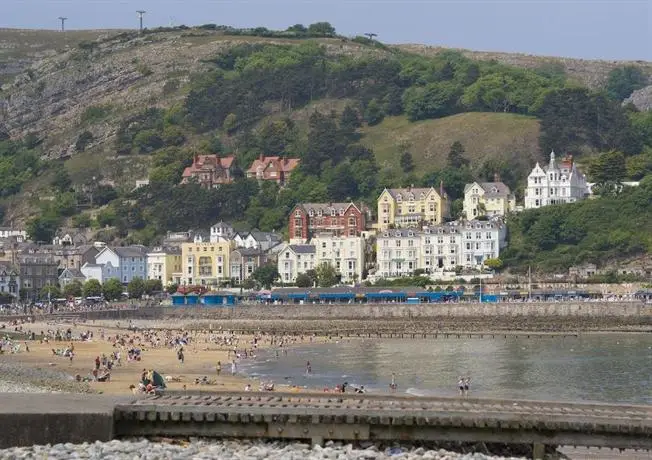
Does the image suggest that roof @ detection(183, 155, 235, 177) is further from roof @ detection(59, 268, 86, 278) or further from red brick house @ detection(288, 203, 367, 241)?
roof @ detection(59, 268, 86, 278)

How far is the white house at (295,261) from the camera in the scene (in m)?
110

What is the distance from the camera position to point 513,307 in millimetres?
85312

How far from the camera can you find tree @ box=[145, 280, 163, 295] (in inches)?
4398

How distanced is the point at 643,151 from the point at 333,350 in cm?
7173

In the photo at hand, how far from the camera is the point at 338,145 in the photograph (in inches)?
5522

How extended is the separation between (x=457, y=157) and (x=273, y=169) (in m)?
19.5

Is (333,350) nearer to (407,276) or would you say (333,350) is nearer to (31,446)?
(407,276)

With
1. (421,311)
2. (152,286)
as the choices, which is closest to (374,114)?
(152,286)

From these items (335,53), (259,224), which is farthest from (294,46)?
(259,224)

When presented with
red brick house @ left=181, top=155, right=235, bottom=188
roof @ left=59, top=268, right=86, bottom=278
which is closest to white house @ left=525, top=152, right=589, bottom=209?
red brick house @ left=181, top=155, right=235, bottom=188

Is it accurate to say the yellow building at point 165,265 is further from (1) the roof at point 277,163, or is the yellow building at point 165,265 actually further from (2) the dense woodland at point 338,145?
(1) the roof at point 277,163

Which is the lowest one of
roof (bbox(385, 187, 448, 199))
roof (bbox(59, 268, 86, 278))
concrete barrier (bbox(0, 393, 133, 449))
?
concrete barrier (bbox(0, 393, 133, 449))

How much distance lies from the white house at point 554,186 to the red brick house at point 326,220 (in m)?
14.7

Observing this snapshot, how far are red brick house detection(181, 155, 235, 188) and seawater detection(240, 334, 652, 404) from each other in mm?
64591
